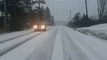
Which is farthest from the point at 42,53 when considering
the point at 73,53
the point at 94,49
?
the point at 94,49

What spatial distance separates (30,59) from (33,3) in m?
67.9

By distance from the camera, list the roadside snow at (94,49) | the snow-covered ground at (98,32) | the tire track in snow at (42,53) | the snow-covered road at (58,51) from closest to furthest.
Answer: the tire track in snow at (42,53)
the snow-covered road at (58,51)
the roadside snow at (94,49)
the snow-covered ground at (98,32)

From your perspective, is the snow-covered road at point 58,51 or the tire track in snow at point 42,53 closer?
the tire track in snow at point 42,53

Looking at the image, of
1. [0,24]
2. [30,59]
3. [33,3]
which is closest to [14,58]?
[30,59]

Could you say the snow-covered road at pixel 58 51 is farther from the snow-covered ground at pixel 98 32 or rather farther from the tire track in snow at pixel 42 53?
the snow-covered ground at pixel 98 32

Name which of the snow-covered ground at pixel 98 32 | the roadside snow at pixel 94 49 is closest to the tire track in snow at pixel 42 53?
the roadside snow at pixel 94 49

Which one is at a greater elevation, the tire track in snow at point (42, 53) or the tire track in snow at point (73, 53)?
the tire track in snow at point (42, 53)

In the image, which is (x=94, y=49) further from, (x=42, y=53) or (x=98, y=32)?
(x=98, y=32)

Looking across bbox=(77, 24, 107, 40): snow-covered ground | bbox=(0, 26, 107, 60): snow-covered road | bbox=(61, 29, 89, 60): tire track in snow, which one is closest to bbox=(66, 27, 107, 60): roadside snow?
bbox=(0, 26, 107, 60): snow-covered road

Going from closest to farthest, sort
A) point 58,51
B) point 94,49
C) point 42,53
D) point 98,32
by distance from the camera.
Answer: point 42,53 → point 58,51 → point 94,49 → point 98,32

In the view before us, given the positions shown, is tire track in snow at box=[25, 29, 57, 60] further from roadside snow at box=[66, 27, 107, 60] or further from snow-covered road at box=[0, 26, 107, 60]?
roadside snow at box=[66, 27, 107, 60]

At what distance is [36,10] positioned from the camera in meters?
78.3

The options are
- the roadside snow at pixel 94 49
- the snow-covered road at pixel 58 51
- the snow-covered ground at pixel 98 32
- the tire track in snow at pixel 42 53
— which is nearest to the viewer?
the tire track in snow at pixel 42 53

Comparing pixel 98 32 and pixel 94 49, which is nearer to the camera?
pixel 94 49
